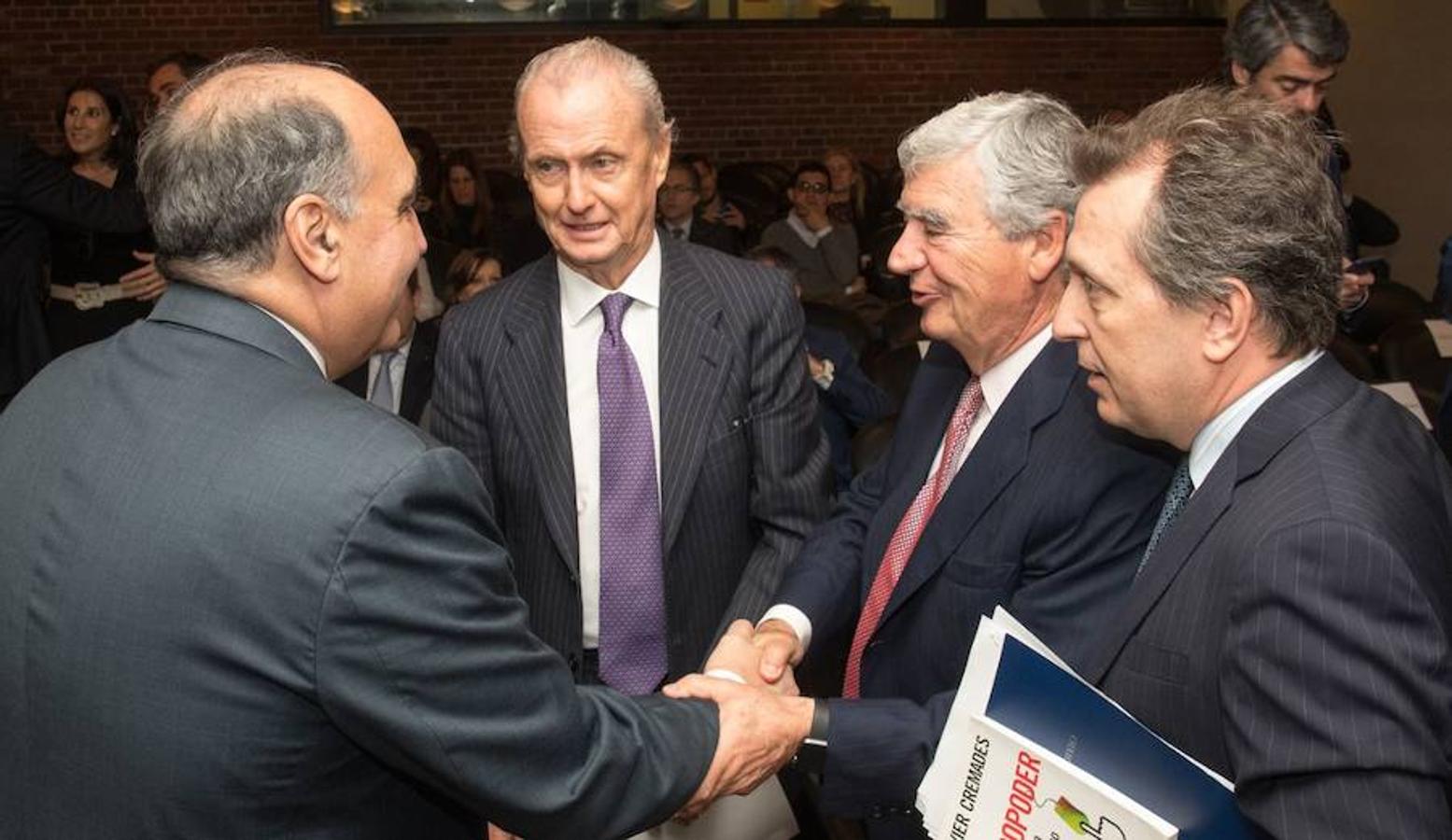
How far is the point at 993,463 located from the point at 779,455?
0.49 meters

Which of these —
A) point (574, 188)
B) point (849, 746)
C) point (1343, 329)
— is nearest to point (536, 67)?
point (574, 188)

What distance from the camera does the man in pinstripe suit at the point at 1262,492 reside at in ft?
4.29

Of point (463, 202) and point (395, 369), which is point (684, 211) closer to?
point (463, 202)

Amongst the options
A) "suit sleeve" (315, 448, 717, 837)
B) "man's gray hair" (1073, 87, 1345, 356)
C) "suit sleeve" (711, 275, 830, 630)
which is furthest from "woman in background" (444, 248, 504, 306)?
"man's gray hair" (1073, 87, 1345, 356)

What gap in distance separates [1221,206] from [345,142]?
2.96 feet

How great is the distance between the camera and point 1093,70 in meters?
11.4

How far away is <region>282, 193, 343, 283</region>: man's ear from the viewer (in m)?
1.54

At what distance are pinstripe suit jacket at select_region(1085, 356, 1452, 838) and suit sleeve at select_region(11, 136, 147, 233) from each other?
4.03 meters

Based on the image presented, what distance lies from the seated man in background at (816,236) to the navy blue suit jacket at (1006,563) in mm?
6008

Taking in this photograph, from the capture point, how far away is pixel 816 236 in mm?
8320

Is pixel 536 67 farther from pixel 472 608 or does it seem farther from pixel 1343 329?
pixel 1343 329

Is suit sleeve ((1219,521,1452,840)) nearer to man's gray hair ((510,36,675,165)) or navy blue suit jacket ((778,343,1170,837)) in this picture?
navy blue suit jacket ((778,343,1170,837))

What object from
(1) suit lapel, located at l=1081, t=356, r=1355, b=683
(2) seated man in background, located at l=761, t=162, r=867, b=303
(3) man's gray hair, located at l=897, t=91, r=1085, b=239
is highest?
(3) man's gray hair, located at l=897, t=91, r=1085, b=239

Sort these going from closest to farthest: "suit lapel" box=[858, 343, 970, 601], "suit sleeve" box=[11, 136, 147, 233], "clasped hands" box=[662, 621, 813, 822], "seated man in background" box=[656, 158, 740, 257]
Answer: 1. "clasped hands" box=[662, 621, 813, 822]
2. "suit lapel" box=[858, 343, 970, 601]
3. "suit sleeve" box=[11, 136, 147, 233]
4. "seated man in background" box=[656, 158, 740, 257]
